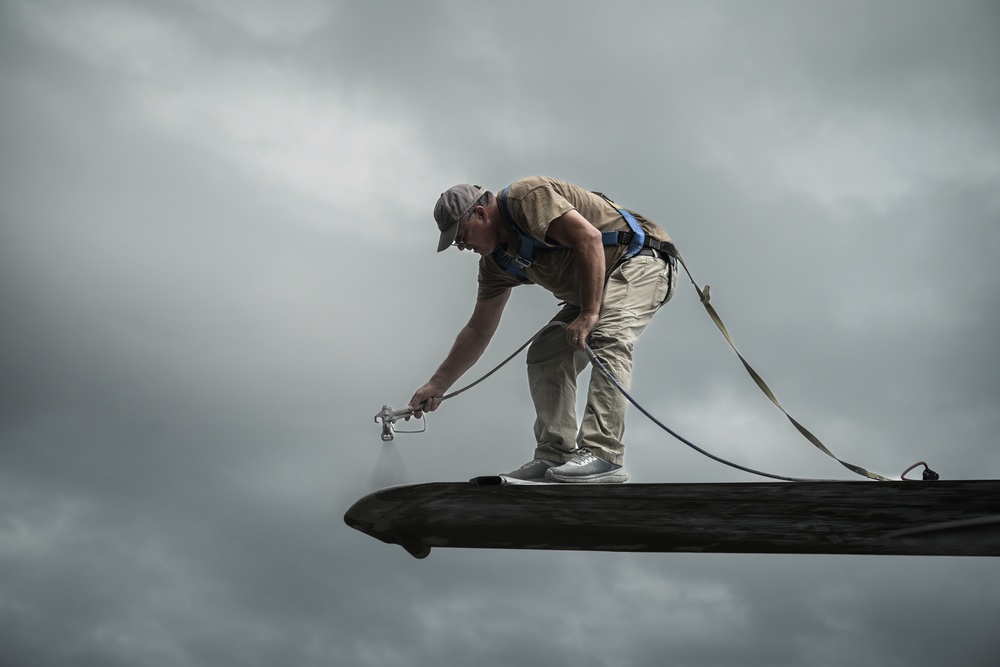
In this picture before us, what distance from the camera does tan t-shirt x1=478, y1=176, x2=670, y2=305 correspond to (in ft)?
17.3

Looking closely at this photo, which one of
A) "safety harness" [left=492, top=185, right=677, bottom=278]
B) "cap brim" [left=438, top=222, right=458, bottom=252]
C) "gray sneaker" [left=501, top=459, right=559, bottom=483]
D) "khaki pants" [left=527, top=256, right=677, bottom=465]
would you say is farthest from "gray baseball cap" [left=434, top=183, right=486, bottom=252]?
"gray sneaker" [left=501, top=459, right=559, bottom=483]

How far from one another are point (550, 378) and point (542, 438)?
0.35 metres

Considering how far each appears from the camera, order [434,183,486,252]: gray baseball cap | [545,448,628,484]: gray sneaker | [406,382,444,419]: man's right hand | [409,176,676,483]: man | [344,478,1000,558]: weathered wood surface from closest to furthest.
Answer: [344,478,1000,558]: weathered wood surface → [545,448,628,484]: gray sneaker → [409,176,676,483]: man → [434,183,486,252]: gray baseball cap → [406,382,444,419]: man's right hand

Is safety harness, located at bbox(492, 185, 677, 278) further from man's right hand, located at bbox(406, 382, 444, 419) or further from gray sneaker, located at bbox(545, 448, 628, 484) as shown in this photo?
gray sneaker, located at bbox(545, 448, 628, 484)

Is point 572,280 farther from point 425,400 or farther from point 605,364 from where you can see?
point 425,400

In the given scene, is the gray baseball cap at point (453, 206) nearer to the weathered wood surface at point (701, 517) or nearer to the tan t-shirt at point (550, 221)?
the tan t-shirt at point (550, 221)

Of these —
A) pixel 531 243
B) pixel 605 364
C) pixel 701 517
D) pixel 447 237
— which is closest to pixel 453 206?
pixel 447 237

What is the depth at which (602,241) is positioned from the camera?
5.51m

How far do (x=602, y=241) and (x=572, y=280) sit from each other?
282mm

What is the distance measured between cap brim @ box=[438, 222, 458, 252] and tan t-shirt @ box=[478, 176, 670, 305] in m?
0.33

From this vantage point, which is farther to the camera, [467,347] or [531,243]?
[467,347]

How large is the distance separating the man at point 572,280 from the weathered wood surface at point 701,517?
32cm

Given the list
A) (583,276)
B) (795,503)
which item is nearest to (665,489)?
(795,503)

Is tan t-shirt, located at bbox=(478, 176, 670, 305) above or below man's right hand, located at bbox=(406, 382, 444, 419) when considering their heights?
above
